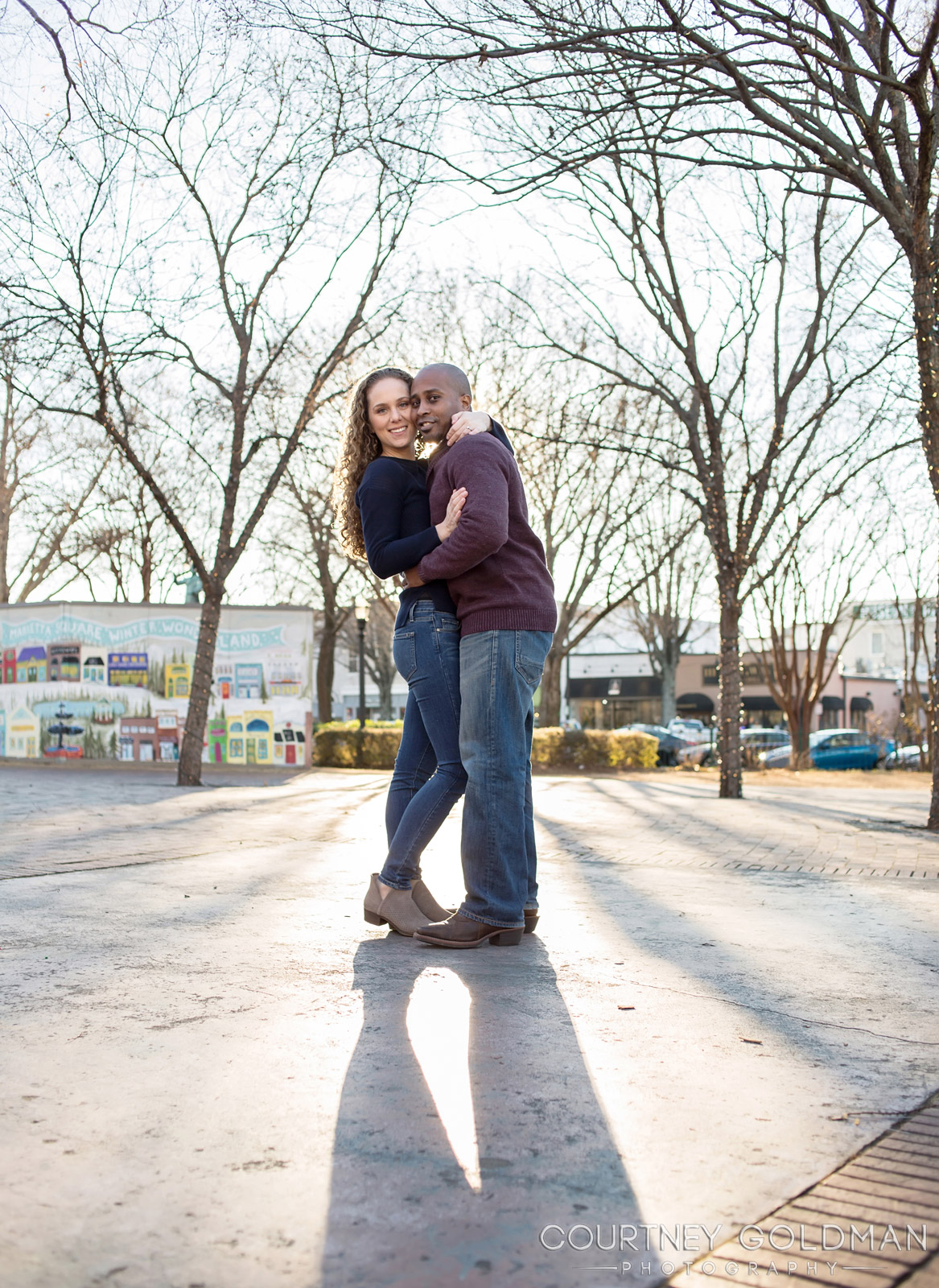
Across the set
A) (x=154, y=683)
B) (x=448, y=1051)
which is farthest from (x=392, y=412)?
(x=154, y=683)

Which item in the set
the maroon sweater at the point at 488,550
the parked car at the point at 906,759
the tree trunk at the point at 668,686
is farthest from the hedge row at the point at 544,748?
the maroon sweater at the point at 488,550

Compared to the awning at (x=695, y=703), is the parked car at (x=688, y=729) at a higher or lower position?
lower

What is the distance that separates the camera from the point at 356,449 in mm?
3979

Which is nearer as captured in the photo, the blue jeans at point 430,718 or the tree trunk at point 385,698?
the blue jeans at point 430,718

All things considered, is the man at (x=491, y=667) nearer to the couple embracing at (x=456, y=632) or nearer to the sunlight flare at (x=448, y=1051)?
the couple embracing at (x=456, y=632)

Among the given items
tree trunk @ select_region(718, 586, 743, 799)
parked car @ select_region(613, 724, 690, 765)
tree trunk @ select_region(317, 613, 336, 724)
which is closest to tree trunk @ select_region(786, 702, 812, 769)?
parked car @ select_region(613, 724, 690, 765)

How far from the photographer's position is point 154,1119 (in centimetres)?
194

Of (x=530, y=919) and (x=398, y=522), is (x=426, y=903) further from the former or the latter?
(x=398, y=522)

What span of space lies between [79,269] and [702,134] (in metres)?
8.25

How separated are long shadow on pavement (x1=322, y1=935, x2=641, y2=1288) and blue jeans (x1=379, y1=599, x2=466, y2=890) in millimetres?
836

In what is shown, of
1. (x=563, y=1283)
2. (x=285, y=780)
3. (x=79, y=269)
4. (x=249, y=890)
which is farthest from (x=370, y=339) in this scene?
(x=563, y=1283)

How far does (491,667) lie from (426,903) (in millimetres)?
836

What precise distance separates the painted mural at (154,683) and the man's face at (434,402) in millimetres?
17651

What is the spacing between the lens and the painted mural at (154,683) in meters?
21.3
